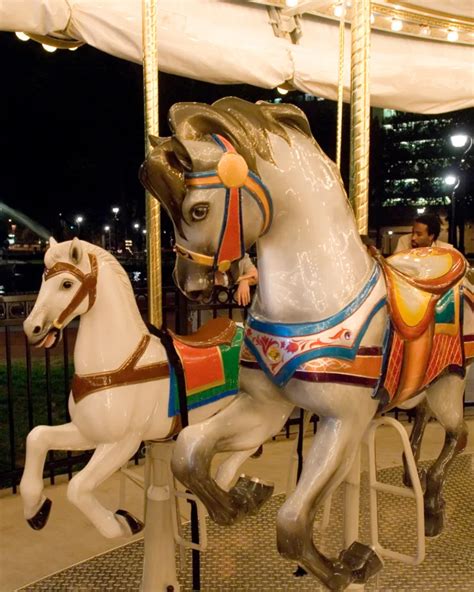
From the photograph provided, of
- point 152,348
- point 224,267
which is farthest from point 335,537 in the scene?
point 224,267

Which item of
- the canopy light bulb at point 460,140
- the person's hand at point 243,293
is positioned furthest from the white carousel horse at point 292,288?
the canopy light bulb at point 460,140

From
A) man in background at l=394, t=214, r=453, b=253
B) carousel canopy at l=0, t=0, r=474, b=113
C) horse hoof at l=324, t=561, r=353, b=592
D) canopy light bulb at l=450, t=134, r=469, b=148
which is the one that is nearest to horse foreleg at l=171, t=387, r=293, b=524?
horse hoof at l=324, t=561, r=353, b=592

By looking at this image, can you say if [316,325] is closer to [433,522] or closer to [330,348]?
[330,348]

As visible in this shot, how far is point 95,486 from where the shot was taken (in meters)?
1.87

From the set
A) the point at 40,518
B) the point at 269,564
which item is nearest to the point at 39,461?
the point at 40,518

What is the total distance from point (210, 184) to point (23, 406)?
14.1 feet

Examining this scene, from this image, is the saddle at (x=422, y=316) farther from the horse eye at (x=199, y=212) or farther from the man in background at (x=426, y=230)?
the man in background at (x=426, y=230)

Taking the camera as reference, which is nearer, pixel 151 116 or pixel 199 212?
pixel 199 212

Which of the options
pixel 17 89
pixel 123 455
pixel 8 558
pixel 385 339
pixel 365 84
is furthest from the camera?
pixel 17 89

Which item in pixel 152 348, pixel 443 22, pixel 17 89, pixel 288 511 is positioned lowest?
pixel 288 511

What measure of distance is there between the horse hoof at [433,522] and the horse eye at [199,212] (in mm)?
1067

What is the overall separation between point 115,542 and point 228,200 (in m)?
2.00

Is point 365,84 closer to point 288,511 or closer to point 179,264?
point 179,264

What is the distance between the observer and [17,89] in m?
10.4
